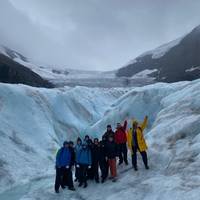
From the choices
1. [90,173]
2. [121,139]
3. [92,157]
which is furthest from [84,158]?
[121,139]

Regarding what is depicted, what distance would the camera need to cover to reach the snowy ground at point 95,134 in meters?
14.3

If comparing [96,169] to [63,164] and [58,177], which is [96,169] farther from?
[58,177]

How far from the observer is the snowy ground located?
14.3m

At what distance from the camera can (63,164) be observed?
15.4 metres

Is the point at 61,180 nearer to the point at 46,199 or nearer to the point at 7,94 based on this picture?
the point at 46,199

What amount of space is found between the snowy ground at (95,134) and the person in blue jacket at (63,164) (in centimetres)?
49

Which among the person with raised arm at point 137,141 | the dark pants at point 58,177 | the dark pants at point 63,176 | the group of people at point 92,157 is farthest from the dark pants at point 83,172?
the person with raised arm at point 137,141

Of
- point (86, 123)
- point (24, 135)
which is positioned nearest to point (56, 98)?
point (86, 123)

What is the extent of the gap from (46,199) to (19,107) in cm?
1394

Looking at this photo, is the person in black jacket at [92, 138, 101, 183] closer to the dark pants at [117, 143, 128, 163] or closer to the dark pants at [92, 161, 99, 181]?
the dark pants at [92, 161, 99, 181]

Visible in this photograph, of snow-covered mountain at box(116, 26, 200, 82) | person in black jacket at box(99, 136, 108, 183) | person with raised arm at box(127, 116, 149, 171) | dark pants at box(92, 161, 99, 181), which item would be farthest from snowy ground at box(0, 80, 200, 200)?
snow-covered mountain at box(116, 26, 200, 82)

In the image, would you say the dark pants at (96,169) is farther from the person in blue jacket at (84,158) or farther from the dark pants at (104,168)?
the person in blue jacket at (84,158)

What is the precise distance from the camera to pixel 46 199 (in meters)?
15.1

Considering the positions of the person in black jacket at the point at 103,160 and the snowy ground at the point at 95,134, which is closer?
the snowy ground at the point at 95,134
